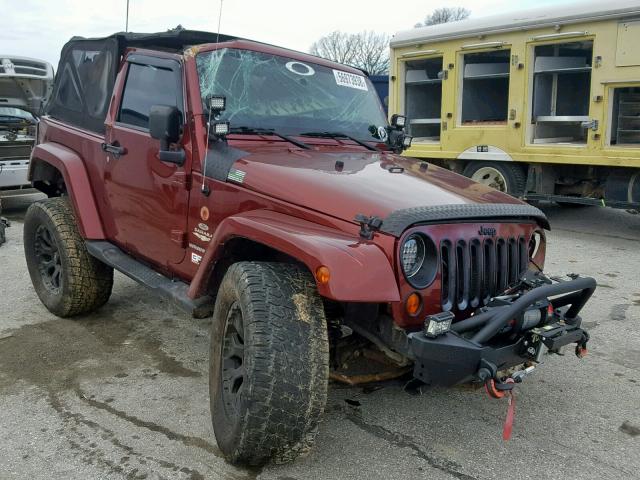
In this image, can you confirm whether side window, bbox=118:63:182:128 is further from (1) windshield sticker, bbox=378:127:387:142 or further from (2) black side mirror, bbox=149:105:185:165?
(1) windshield sticker, bbox=378:127:387:142

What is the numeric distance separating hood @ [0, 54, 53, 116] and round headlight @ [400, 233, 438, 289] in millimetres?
9209

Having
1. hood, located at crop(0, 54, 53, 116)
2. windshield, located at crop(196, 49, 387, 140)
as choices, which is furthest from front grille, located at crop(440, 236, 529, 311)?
hood, located at crop(0, 54, 53, 116)

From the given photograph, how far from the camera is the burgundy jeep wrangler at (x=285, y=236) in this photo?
2695 mm

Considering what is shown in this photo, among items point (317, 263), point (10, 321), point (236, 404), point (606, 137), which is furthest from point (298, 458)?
point (606, 137)

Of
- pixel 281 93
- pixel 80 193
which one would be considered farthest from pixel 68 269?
pixel 281 93

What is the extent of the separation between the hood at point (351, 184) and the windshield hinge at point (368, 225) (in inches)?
2.8

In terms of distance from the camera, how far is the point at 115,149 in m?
4.46

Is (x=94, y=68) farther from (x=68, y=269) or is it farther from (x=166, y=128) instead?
(x=166, y=128)

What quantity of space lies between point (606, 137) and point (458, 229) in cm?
639

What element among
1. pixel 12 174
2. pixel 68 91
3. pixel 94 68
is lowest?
pixel 12 174

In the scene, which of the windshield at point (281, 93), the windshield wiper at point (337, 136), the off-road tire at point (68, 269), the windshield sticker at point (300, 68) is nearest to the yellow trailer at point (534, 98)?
the windshield at point (281, 93)

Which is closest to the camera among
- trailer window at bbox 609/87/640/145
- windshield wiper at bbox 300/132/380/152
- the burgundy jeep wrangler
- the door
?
the burgundy jeep wrangler

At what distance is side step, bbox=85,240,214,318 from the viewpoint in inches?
141

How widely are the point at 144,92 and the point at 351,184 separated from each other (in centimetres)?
200
